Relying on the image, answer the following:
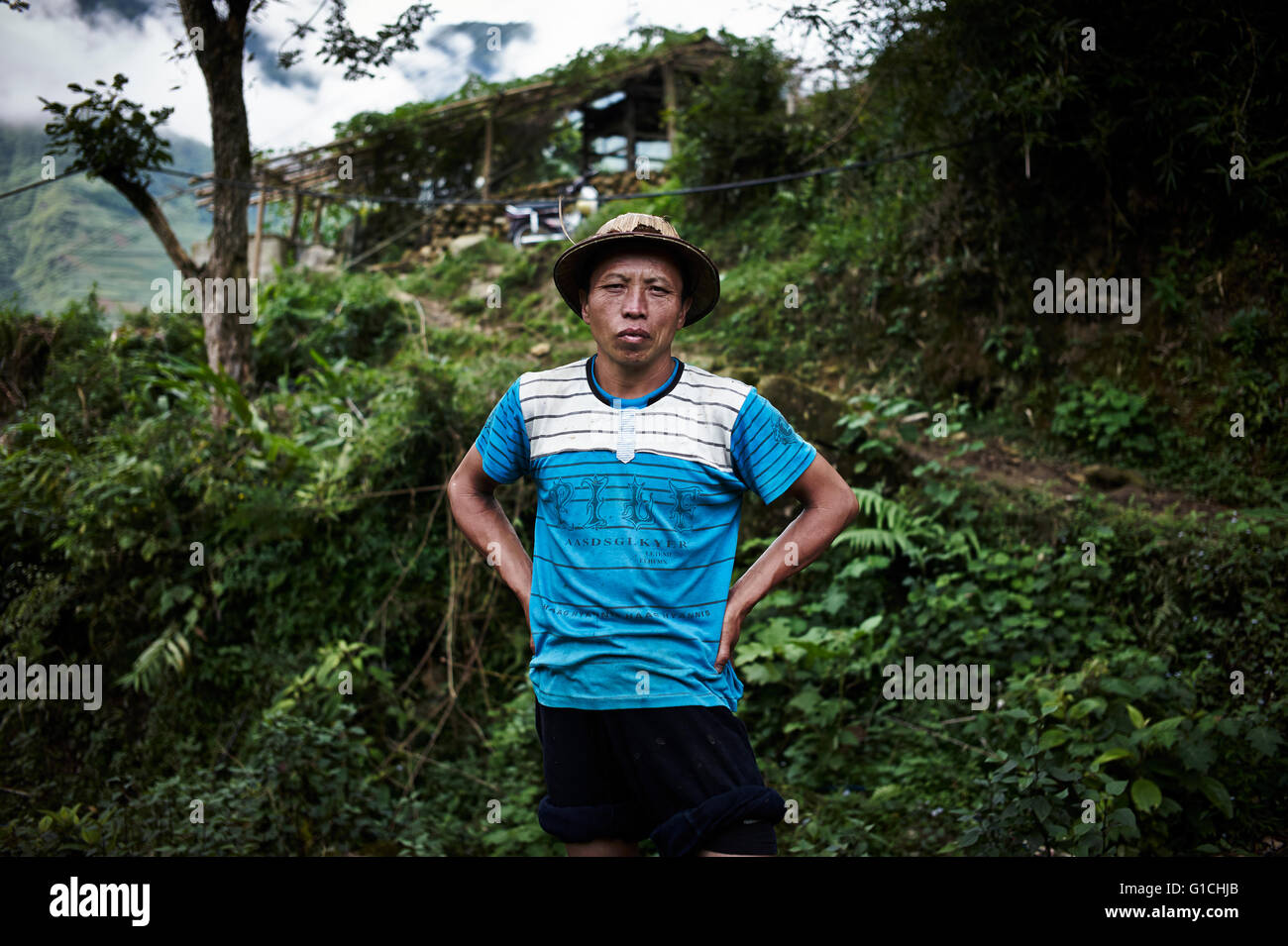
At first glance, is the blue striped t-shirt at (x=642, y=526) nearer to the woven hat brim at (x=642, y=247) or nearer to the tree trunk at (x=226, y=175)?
the woven hat brim at (x=642, y=247)

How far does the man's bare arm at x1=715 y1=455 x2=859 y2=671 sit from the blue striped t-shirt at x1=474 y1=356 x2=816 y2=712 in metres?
0.04

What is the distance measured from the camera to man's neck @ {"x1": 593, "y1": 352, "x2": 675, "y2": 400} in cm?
223

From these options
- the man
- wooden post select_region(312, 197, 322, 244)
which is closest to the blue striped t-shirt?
the man

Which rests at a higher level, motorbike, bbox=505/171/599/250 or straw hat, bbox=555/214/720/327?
motorbike, bbox=505/171/599/250

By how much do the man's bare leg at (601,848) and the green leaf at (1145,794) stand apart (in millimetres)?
2346

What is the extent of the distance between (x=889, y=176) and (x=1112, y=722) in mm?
6327

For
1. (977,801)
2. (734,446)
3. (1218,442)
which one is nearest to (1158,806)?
(977,801)

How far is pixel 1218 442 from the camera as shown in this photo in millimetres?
5926

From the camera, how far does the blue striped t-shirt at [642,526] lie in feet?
6.77

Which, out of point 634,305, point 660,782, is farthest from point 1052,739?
point 634,305

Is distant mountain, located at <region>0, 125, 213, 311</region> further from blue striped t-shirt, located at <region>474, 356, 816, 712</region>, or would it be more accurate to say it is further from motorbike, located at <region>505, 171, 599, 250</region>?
blue striped t-shirt, located at <region>474, 356, 816, 712</region>

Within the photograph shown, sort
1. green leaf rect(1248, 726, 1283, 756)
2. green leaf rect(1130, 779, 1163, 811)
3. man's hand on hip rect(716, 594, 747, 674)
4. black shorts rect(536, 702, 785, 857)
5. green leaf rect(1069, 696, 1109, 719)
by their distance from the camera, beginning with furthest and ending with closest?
green leaf rect(1069, 696, 1109, 719) → green leaf rect(1248, 726, 1283, 756) → green leaf rect(1130, 779, 1163, 811) → man's hand on hip rect(716, 594, 747, 674) → black shorts rect(536, 702, 785, 857)

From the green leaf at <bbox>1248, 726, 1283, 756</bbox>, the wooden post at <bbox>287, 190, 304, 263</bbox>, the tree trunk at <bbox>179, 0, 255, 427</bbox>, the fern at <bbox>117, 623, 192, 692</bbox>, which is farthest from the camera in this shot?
the wooden post at <bbox>287, 190, 304, 263</bbox>
